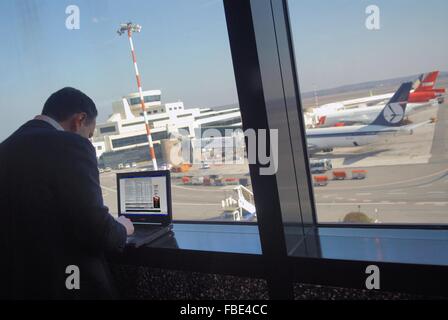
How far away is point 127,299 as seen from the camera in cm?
197

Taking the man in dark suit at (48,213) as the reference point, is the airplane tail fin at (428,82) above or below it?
above

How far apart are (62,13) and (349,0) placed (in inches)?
68.6

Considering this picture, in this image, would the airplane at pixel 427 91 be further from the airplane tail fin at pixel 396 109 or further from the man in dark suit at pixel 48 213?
the man in dark suit at pixel 48 213

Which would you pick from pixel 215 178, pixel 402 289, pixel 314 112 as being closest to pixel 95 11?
pixel 215 178

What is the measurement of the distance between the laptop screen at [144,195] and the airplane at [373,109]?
94 centimetres

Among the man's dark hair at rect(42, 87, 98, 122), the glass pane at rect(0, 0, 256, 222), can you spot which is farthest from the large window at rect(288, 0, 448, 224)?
the man's dark hair at rect(42, 87, 98, 122)

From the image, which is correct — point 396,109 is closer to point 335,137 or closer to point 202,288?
point 335,137

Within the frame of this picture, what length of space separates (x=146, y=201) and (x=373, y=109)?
51.8 inches

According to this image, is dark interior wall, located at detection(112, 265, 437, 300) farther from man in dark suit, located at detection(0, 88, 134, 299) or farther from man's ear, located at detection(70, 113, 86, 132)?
man's ear, located at detection(70, 113, 86, 132)

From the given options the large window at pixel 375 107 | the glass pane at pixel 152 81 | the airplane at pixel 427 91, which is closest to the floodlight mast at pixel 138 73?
the glass pane at pixel 152 81

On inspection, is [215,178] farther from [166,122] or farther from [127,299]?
[127,299]

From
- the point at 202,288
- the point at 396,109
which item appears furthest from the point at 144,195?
the point at 396,109

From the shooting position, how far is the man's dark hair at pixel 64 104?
1.52 meters

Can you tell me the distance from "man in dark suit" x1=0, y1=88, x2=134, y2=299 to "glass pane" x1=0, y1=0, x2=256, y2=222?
0.76 m
